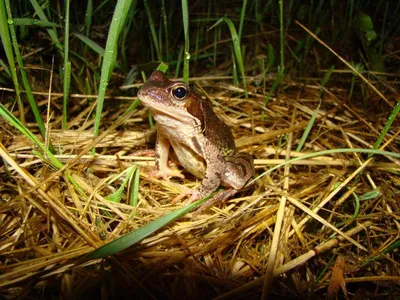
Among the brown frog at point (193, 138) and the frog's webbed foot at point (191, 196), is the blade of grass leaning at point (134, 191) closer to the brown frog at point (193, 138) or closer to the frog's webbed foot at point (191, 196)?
the frog's webbed foot at point (191, 196)

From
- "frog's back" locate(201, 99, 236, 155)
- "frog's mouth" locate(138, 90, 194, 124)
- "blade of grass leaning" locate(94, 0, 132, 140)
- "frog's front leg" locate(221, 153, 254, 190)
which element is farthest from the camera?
"frog's back" locate(201, 99, 236, 155)

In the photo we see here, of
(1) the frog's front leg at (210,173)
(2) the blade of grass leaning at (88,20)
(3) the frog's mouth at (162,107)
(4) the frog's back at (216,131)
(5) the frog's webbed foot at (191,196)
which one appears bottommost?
(5) the frog's webbed foot at (191,196)

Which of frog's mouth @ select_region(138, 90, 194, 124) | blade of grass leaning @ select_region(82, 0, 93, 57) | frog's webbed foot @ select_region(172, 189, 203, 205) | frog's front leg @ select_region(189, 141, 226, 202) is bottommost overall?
frog's webbed foot @ select_region(172, 189, 203, 205)

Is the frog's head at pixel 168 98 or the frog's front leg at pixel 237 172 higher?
the frog's head at pixel 168 98

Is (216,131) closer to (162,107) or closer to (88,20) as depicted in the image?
(162,107)

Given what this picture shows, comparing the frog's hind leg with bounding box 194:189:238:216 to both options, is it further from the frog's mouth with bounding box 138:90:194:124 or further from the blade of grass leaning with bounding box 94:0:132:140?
the blade of grass leaning with bounding box 94:0:132:140

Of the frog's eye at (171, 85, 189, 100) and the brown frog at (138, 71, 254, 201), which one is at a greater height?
the frog's eye at (171, 85, 189, 100)

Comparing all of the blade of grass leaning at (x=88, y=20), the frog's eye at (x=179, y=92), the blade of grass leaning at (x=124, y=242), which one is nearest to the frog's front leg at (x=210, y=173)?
the frog's eye at (x=179, y=92)

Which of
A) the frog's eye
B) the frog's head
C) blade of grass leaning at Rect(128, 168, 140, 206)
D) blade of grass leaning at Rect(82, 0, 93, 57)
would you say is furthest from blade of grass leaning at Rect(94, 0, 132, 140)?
blade of grass leaning at Rect(82, 0, 93, 57)

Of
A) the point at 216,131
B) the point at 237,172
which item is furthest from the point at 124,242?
the point at 216,131
